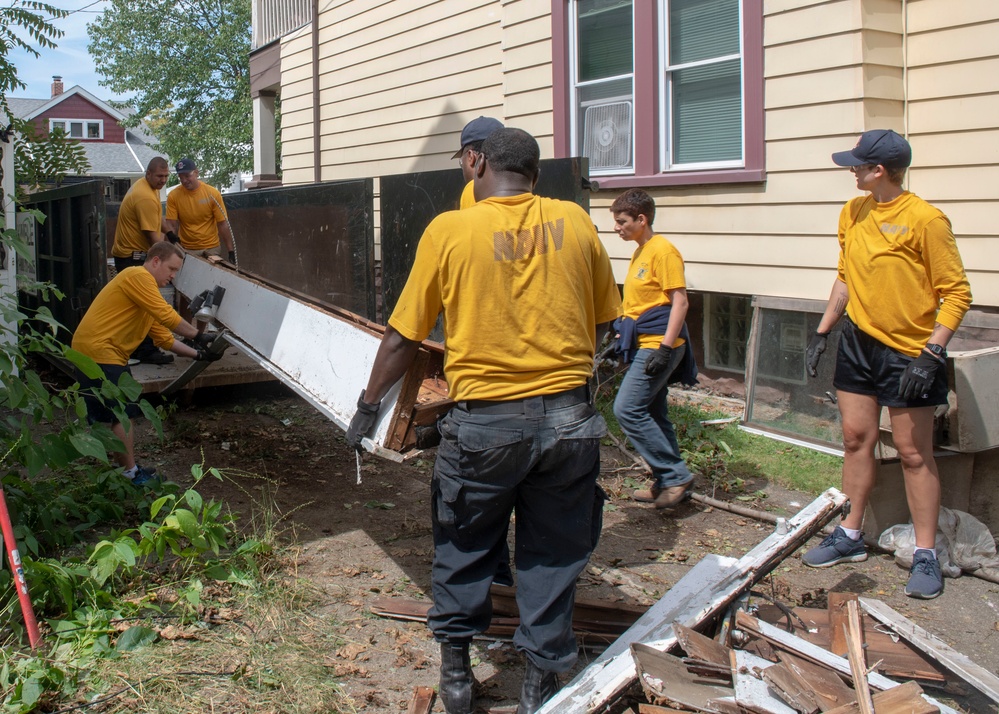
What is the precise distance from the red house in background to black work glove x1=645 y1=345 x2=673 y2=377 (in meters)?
52.7

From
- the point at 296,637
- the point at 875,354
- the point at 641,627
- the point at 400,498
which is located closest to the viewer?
the point at 641,627

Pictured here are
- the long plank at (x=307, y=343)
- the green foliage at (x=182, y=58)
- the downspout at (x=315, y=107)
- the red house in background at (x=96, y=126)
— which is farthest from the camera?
the red house in background at (x=96, y=126)

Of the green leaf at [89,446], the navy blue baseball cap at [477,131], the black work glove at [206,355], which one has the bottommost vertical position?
the green leaf at [89,446]

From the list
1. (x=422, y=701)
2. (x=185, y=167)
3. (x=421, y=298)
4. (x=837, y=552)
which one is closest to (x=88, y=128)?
(x=185, y=167)

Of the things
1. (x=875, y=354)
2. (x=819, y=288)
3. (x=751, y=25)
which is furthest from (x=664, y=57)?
(x=875, y=354)

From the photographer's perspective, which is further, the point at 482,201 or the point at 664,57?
the point at 664,57

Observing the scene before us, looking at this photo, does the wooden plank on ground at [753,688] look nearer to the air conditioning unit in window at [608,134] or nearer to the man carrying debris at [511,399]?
the man carrying debris at [511,399]

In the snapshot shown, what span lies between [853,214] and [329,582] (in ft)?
9.93

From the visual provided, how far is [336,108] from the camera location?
11789mm

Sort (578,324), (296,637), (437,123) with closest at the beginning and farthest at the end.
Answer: (578,324) → (296,637) → (437,123)

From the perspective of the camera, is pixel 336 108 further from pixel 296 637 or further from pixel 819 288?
pixel 296 637

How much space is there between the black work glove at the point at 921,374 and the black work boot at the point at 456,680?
2.28 m

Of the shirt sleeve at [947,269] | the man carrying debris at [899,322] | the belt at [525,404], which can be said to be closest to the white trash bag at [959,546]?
the man carrying debris at [899,322]

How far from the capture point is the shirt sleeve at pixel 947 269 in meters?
3.92
